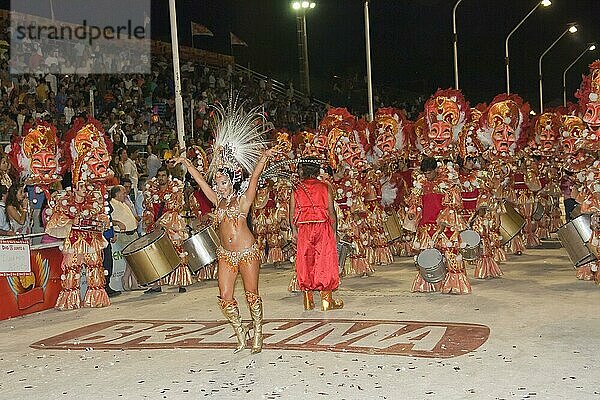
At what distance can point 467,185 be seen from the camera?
11820 millimetres

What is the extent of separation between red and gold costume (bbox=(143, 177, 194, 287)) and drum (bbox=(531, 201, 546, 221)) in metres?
7.59

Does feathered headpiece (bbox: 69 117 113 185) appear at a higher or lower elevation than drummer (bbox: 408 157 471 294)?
higher

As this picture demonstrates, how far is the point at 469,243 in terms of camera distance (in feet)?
37.3

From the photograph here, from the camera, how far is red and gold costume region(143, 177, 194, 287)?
12.4 metres

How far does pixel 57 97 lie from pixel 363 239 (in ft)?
27.6

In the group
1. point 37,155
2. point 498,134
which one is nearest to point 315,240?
point 37,155

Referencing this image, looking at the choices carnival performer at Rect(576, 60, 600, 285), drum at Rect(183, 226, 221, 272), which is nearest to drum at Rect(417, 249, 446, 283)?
carnival performer at Rect(576, 60, 600, 285)

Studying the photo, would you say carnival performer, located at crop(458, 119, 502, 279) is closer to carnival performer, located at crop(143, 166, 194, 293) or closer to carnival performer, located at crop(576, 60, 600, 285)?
carnival performer, located at crop(576, 60, 600, 285)

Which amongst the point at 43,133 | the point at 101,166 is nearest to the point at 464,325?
the point at 101,166

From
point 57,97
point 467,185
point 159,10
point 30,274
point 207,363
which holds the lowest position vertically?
point 207,363

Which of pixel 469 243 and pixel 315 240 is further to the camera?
pixel 469 243

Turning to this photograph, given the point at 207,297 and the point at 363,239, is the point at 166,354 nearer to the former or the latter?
the point at 207,297

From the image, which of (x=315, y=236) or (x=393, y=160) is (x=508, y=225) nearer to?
(x=393, y=160)

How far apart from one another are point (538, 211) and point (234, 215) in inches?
422
